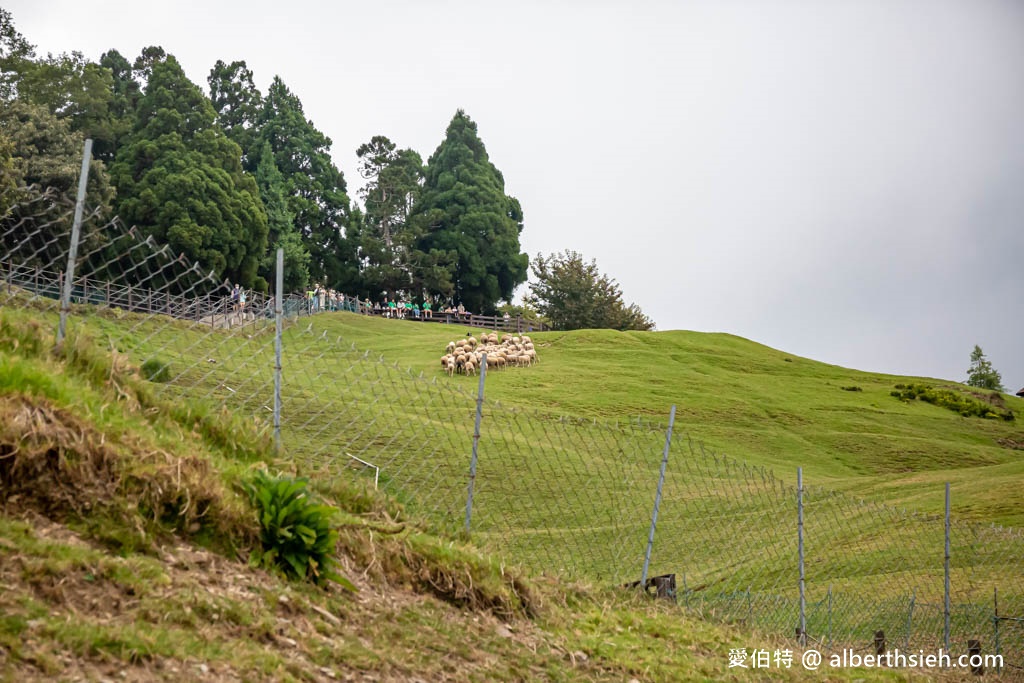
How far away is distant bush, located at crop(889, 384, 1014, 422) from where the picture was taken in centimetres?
4406

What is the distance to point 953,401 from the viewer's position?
4534 centimetres

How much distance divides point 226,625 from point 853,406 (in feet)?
132

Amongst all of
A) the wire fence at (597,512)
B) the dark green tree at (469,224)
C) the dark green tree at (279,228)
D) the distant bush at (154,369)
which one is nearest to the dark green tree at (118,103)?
the dark green tree at (279,228)

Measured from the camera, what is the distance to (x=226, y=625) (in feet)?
16.0

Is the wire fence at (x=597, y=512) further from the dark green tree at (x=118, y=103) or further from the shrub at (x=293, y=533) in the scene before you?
the dark green tree at (x=118, y=103)

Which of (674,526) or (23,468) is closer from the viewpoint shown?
(23,468)

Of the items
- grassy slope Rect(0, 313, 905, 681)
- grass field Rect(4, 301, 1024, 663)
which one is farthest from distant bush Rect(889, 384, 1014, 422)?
grassy slope Rect(0, 313, 905, 681)

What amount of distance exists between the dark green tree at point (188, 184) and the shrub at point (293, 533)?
141 feet

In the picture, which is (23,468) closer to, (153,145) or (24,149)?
(24,149)

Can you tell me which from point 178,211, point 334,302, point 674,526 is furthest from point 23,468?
point 334,302

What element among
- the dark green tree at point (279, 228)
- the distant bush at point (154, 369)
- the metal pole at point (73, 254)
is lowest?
the distant bush at point (154, 369)

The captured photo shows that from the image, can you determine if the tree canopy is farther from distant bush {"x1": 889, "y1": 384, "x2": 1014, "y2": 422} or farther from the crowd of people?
distant bush {"x1": 889, "y1": 384, "x2": 1014, "y2": 422}

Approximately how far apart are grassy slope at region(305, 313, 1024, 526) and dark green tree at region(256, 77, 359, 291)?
44.0 feet

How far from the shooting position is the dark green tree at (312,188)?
223 feet
